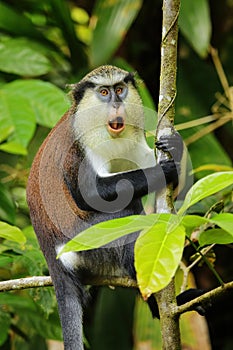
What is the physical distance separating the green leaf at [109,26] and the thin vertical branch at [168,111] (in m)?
2.19

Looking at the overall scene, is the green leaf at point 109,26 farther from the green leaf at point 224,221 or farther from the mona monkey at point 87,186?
the green leaf at point 224,221

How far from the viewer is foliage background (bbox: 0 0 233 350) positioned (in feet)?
9.72

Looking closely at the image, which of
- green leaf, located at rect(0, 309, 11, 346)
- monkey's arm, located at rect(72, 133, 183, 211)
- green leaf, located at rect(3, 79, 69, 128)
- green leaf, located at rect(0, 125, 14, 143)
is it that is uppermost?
green leaf, located at rect(3, 79, 69, 128)

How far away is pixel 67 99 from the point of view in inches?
125

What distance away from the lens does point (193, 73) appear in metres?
4.94

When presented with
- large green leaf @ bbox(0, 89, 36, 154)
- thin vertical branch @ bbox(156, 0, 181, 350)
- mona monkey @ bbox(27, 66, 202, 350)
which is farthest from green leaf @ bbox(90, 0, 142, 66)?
thin vertical branch @ bbox(156, 0, 181, 350)

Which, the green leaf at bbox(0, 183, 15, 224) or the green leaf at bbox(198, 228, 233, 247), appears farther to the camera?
the green leaf at bbox(0, 183, 15, 224)

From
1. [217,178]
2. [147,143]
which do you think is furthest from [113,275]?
[217,178]

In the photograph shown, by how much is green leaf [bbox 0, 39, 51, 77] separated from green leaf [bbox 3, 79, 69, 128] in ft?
1.00

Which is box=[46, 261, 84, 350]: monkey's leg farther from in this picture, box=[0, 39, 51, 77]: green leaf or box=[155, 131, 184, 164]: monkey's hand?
box=[0, 39, 51, 77]: green leaf

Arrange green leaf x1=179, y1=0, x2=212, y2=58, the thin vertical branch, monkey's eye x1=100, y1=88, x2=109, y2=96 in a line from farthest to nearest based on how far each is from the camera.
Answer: green leaf x1=179, y1=0, x2=212, y2=58
monkey's eye x1=100, y1=88, x2=109, y2=96
the thin vertical branch

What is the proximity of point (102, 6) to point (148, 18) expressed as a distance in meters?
0.95

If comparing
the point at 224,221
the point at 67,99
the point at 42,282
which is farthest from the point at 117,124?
the point at 224,221

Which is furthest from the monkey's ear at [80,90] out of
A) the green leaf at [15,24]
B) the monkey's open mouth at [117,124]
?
the green leaf at [15,24]
